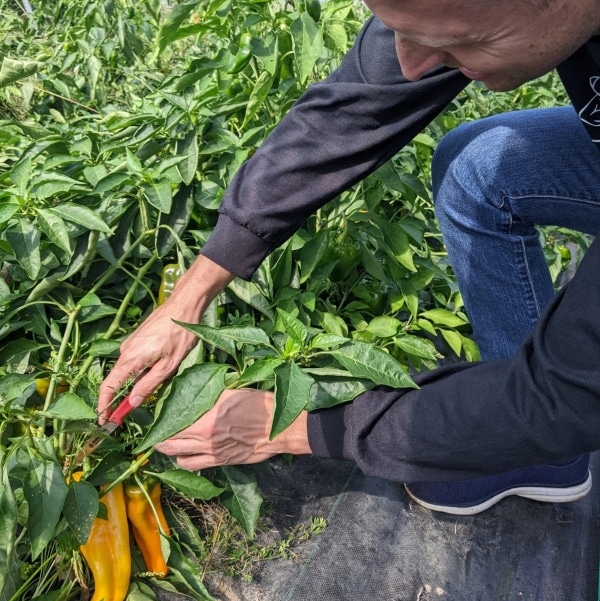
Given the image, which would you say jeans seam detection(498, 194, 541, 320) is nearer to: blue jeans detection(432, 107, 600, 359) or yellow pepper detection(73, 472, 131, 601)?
blue jeans detection(432, 107, 600, 359)

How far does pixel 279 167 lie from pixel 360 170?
14cm

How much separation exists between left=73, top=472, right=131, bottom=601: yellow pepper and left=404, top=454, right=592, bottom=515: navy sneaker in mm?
563

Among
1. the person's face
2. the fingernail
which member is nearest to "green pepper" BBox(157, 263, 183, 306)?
the fingernail

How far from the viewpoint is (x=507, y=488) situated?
4.37ft

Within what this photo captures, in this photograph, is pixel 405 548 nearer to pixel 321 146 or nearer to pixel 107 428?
pixel 107 428

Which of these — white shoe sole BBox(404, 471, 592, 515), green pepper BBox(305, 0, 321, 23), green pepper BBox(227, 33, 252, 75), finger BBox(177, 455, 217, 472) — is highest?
green pepper BBox(305, 0, 321, 23)

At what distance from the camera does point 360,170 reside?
1.12 metres

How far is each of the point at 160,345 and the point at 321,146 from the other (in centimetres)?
42

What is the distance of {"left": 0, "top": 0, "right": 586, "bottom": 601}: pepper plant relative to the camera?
0.91 metres

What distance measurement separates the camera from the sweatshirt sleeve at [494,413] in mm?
738

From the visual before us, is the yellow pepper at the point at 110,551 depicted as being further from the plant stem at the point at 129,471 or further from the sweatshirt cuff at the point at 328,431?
the sweatshirt cuff at the point at 328,431

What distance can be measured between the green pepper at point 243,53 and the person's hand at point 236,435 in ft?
2.14

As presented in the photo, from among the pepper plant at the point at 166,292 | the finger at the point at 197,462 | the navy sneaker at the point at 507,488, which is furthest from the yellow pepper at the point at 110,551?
the navy sneaker at the point at 507,488

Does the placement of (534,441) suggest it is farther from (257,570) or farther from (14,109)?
(14,109)
